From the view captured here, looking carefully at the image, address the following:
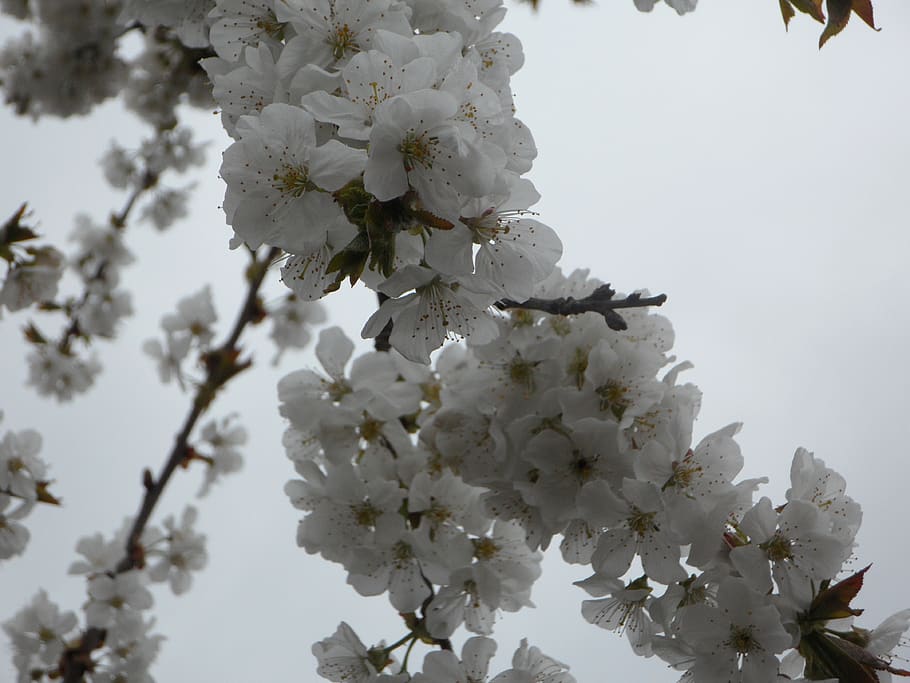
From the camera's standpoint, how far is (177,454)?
286 centimetres

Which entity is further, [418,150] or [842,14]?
[842,14]

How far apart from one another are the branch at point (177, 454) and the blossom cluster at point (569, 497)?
3.09ft

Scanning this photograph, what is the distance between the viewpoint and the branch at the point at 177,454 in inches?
111

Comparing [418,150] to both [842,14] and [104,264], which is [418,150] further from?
[104,264]

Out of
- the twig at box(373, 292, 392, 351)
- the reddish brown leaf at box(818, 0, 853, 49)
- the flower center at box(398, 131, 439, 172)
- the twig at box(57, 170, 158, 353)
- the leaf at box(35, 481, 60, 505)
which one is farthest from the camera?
the twig at box(57, 170, 158, 353)

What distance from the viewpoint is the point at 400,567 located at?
179 cm

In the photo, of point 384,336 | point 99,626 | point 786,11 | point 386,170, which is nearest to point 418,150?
point 386,170

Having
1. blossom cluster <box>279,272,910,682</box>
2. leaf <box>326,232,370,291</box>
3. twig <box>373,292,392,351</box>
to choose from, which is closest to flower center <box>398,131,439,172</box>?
leaf <box>326,232,370,291</box>

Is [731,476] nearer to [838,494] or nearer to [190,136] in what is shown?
[838,494]

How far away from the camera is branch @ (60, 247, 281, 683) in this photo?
9.21 ft

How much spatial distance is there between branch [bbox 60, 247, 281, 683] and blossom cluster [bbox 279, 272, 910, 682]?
943 millimetres

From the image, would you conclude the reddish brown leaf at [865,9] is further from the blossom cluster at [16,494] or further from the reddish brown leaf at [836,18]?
the blossom cluster at [16,494]

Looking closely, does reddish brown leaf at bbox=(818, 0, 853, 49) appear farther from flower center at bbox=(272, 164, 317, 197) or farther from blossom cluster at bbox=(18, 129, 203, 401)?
blossom cluster at bbox=(18, 129, 203, 401)

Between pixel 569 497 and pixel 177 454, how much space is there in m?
1.79
